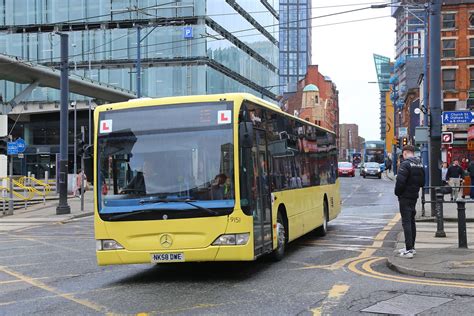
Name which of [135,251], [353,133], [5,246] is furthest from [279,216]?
[353,133]

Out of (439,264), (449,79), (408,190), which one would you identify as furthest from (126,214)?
(449,79)

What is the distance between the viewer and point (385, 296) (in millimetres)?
7148

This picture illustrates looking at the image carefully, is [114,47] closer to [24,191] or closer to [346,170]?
[346,170]

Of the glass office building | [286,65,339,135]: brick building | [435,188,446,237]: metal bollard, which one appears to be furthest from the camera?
[286,65,339,135]: brick building

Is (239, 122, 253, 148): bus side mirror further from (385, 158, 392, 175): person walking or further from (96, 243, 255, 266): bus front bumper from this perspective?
(385, 158, 392, 175): person walking

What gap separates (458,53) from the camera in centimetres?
5506

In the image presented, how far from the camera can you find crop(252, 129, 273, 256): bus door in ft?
28.2

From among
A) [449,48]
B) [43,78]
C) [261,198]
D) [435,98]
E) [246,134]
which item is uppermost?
[449,48]

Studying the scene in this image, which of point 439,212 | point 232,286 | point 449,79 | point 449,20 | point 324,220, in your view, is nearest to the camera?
point 232,286

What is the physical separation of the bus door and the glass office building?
43.2 metres

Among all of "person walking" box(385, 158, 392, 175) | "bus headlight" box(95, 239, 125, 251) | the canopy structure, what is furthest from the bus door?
"person walking" box(385, 158, 392, 175)

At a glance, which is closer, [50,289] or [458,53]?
[50,289]

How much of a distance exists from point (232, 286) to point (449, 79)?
52684 mm

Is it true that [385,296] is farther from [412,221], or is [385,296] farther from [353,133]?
[353,133]
